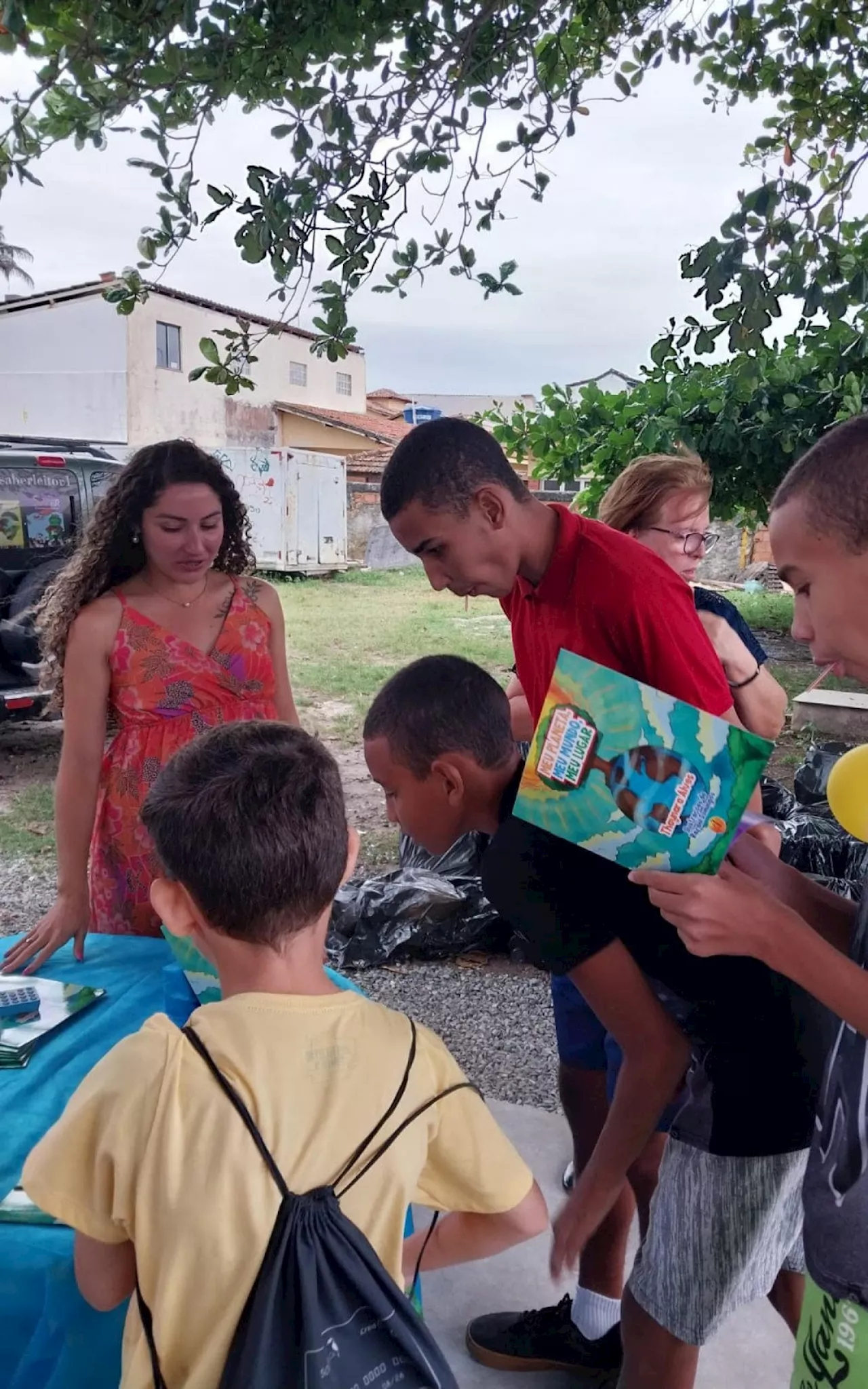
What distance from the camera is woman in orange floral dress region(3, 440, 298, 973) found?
2295 millimetres

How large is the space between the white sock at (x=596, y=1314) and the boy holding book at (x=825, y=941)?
0.93 metres

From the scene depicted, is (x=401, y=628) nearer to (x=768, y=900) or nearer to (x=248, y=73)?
(x=248, y=73)

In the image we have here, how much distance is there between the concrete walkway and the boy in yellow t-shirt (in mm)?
1049

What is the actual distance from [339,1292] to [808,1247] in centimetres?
56

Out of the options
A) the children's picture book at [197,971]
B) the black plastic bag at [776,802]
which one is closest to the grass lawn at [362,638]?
the black plastic bag at [776,802]

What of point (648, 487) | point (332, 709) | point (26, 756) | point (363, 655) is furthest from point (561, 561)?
point (363, 655)

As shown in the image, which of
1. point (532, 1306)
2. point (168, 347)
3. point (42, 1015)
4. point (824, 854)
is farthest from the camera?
point (168, 347)

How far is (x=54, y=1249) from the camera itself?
120 centimetres

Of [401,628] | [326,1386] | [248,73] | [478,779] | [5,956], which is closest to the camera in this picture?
[326,1386]

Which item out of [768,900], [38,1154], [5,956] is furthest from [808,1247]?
[5,956]

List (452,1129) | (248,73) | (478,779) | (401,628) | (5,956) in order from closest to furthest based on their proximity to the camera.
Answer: (452,1129), (478,779), (5,956), (248,73), (401,628)

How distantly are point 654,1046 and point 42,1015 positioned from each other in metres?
1.07

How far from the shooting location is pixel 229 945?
1.12 m

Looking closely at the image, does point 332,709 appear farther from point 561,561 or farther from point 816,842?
point 561,561
